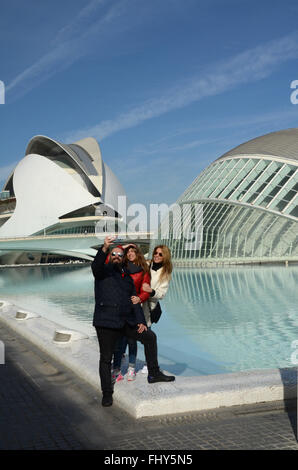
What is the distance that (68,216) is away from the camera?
57.8m

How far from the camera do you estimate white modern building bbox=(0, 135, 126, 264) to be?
5462 cm

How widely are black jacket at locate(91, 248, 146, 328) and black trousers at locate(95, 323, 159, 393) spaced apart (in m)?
0.09

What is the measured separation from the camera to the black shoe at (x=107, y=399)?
15.4 ft

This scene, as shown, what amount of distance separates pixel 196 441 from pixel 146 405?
745mm

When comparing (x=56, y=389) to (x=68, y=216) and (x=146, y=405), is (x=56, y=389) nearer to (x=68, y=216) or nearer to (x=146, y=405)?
(x=146, y=405)

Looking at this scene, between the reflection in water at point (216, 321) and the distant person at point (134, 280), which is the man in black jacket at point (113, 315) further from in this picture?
the reflection in water at point (216, 321)

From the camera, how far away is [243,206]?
2723 centimetres

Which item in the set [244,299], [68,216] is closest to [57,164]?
[68,216]

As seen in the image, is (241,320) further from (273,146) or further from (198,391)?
(273,146)

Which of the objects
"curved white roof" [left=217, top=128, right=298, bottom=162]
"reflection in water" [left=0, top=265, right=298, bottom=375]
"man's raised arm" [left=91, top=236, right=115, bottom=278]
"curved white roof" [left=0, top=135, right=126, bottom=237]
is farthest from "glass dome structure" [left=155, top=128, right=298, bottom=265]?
"curved white roof" [left=0, top=135, right=126, bottom=237]

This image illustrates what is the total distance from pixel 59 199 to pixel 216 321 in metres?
45.9

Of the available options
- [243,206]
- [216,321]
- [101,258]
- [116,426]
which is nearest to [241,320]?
[216,321]

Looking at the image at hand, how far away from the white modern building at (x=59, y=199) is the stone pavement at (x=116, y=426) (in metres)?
44.0

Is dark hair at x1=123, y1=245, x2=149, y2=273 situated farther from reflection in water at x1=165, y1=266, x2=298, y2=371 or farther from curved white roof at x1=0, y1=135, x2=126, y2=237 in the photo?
curved white roof at x1=0, y1=135, x2=126, y2=237
